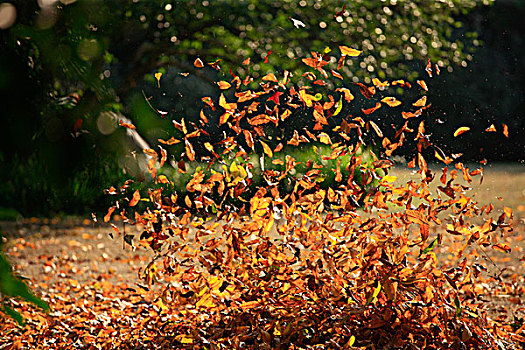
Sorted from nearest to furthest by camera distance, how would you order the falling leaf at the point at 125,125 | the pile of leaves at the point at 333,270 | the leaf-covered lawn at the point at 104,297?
the falling leaf at the point at 125,125 < the pile of leaves at the point at 333,270 < the leaf-covered lawn at the point at 104,297

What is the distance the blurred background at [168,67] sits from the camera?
0.58 meters

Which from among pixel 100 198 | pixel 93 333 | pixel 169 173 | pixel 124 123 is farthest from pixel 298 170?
pixel 124 123

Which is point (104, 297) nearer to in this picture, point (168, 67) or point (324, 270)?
point (324, 270)

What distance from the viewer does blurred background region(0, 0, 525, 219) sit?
0.58 meters

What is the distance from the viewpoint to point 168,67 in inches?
285

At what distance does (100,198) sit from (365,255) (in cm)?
333

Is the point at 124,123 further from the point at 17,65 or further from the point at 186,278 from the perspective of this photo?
the point at 186,278

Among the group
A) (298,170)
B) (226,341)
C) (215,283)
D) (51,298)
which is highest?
(215,283)

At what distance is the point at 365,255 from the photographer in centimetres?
184

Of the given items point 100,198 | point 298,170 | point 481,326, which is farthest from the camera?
point 298,170

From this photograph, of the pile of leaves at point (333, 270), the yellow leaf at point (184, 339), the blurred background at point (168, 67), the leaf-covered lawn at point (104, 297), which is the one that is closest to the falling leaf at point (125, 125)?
the blurred background at point (168, 67)

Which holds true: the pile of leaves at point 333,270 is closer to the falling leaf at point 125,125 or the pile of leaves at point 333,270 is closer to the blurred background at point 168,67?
the blurred background at point 168,67

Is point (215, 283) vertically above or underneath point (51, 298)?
above

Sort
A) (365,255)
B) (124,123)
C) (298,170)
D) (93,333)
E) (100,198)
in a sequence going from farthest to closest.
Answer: (298,170) < (100,198) < (93,333) < (365,255) < (124,123)
